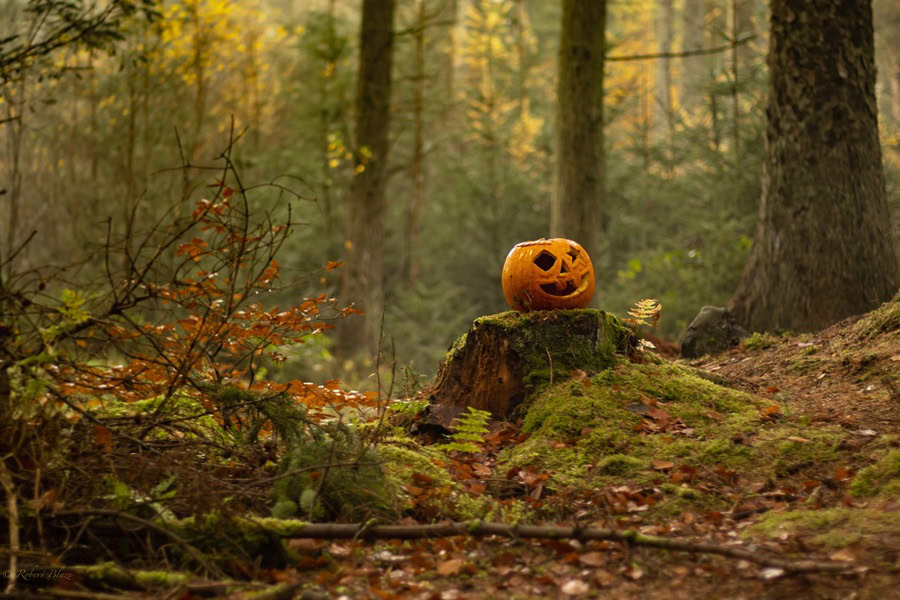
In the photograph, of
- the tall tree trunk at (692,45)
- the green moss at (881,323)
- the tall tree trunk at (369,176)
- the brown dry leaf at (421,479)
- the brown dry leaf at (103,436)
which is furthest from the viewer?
the tall tree trunk at (692,45)

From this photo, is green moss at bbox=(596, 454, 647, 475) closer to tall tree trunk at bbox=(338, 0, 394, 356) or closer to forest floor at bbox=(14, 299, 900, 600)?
forest floor at bbox=(14, 299, 900, 600)

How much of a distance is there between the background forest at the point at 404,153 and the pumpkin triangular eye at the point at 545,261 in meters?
2.37

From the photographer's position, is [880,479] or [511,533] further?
[880,479]

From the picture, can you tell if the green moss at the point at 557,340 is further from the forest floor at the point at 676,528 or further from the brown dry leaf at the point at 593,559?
the brown dry leaf at the point at 593,559

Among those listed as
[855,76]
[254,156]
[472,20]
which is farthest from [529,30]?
[855,76]

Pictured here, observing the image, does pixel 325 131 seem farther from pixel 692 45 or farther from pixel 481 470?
pixel 481 470

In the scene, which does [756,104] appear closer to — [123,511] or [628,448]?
[628,448]

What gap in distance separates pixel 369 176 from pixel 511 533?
403 inches

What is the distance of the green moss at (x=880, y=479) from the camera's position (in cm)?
376

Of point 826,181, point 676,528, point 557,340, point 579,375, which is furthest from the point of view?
point 826,181

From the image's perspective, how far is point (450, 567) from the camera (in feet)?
10.8

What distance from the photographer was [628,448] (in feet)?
15.4

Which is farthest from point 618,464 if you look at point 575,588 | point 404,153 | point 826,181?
point 404,153

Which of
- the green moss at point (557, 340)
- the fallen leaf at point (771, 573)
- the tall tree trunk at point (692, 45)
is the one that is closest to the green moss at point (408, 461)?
the green moss at point (557, 340)
